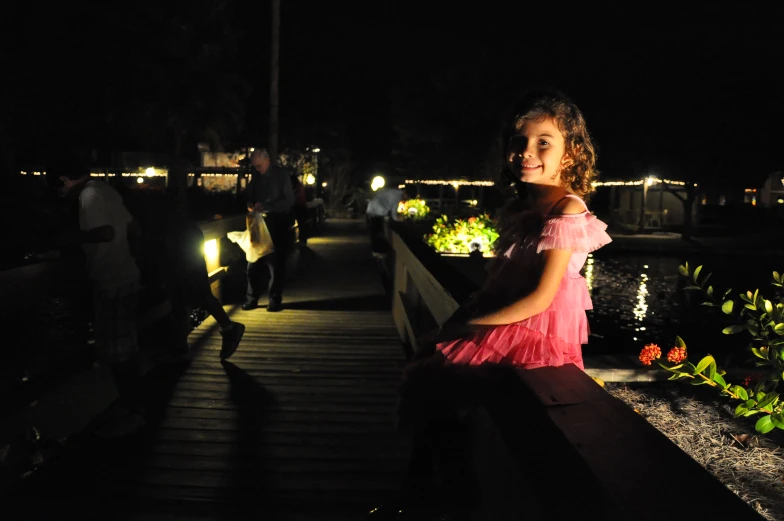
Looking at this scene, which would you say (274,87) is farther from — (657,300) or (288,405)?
(288,405)

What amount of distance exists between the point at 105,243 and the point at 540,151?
9.22 feet

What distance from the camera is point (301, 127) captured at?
3694 centimetres

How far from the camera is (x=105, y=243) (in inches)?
163

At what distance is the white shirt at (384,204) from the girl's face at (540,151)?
32.4 feet

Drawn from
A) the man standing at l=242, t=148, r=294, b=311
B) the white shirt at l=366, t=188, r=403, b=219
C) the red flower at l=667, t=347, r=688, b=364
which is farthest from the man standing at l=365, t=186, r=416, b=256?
the red flower at l=667, t=347, r=688, b=364

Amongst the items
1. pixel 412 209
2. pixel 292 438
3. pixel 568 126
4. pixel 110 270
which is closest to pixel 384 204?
pixel 412 209

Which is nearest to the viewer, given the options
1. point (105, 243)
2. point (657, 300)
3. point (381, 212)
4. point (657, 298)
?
point (105, 243)

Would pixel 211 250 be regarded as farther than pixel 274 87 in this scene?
No

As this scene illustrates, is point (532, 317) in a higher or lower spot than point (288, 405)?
higher

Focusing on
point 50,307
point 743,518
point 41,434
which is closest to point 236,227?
point 50,307

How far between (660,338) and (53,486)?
32.5 feet

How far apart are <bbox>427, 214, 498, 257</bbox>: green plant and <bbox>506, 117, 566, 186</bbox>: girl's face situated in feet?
29.5

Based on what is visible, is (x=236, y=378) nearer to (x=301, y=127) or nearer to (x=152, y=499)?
(x=152, y=499)

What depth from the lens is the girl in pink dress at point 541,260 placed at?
6.96 feet
